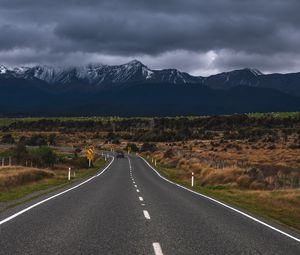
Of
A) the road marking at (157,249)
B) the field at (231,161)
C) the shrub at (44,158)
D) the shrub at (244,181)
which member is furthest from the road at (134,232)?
the shrub at (44,158)

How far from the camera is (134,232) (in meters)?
13.5

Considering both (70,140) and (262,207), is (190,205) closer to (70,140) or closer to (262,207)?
(262,207)

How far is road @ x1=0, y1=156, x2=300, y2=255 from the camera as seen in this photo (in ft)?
36.9

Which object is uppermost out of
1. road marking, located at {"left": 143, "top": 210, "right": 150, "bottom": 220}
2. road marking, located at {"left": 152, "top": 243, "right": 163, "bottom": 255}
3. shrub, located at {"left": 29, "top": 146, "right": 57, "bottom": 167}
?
road marking, located at {"left": 152, "top": 243, "right": 163, "bottom": 255}

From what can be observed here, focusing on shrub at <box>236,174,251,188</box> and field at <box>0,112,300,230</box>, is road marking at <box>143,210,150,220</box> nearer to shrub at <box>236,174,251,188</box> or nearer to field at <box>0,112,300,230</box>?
field at <box>0,112,300,230</box>

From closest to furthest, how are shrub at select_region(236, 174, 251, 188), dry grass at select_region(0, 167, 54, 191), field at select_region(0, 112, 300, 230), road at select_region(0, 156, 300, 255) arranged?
road at select_region(0, 156, 300, 255)
field at select_region(0, 112, 300, 230)
dry grass at select_region(0, 167, 54, 191)
shrub at select_region(236, 174, 251, 188)

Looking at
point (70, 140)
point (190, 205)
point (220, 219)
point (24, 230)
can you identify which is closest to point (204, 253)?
point (24, 230)

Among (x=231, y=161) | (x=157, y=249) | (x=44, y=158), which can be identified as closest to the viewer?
(x=157, y=249)

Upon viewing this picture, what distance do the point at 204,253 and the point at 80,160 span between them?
2498 inches

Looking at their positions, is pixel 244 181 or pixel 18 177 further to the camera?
pixel 244 181

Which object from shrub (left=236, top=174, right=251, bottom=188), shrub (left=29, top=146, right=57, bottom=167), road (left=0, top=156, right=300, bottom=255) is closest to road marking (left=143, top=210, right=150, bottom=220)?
road (left=0, top=156, right=300, bottom=255)

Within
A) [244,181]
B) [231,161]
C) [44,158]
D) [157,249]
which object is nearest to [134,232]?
[157,249]

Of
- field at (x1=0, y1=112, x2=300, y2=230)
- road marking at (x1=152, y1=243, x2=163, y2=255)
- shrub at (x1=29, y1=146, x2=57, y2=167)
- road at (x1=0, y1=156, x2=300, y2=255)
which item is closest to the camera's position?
road marking at (x1=152, y1=243, x2=163, y2=255)

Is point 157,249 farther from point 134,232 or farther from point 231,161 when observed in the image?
point 231,161
